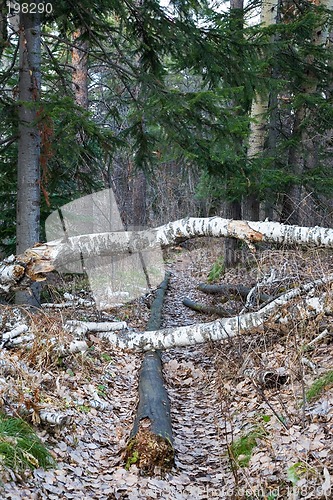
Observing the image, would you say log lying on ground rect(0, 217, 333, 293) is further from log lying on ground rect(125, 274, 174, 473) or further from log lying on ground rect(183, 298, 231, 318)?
log lying on ground rect(183, 298, 231, 318)

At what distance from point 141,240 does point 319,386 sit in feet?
11.0

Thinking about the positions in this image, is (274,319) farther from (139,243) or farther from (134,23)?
(134,23)

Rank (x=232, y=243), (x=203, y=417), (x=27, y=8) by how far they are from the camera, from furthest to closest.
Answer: (x=232, y=243), (x=27, y=8), (x=203, y=417)

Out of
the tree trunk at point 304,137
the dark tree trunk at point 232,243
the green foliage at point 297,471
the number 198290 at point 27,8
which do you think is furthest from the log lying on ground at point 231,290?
the number 198290 at point 27,8

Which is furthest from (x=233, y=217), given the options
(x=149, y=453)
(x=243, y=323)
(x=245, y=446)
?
(x=149, y=453)

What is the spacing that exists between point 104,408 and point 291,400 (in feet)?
7.33

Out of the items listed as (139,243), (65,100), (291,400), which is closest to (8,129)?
(65,100)

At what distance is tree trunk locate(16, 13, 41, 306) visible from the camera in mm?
7110

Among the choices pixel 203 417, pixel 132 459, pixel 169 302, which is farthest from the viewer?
pixel 169 302

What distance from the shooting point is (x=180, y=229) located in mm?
6430

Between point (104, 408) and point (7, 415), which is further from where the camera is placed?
point (104, 408)

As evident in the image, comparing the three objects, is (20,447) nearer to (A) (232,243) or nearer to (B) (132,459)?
(B) (132,459)

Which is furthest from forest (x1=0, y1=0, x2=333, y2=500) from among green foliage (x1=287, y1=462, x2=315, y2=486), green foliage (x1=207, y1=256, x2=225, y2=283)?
green foliage (x1=207, y1=256, x2=225, y2=283)

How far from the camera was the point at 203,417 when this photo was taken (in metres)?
5.42
